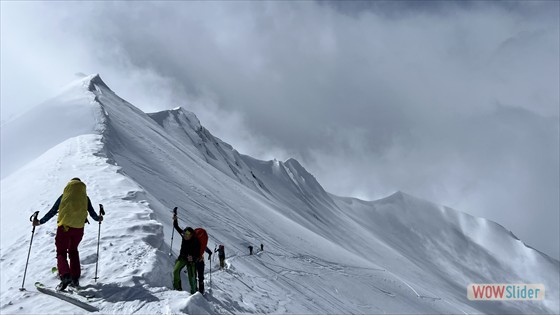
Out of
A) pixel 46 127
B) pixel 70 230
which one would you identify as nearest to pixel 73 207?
pixel 70 230

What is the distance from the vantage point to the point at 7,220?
17156 mm

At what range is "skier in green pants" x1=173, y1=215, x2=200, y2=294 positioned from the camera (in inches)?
464

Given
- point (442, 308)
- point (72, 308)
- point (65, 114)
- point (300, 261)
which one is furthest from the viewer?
point (442, 308)

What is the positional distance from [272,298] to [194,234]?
674cm

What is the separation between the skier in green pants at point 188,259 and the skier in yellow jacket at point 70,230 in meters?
2.18

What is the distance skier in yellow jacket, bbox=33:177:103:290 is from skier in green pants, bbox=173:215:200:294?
2.18 m

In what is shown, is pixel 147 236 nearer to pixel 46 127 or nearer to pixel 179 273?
pixel 179 273

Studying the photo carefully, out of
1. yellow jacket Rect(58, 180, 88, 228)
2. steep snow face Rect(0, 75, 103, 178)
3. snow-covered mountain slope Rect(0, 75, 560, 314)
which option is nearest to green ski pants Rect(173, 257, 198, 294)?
snow-covered mountain slope Rect(0, 75, 560, 314)

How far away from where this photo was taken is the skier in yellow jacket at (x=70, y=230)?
10570 millimetres

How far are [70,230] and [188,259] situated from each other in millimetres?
2718

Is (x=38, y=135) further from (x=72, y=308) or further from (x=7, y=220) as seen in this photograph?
(x=72, y=308)

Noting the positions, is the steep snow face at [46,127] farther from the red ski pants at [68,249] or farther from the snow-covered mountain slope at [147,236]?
the red ski pants at [68,249]

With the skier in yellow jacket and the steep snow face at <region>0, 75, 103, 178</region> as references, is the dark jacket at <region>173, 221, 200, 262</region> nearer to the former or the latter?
the skier in yellow jacket

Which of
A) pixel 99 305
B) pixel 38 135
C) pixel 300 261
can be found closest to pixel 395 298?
pixel 300 261
